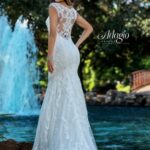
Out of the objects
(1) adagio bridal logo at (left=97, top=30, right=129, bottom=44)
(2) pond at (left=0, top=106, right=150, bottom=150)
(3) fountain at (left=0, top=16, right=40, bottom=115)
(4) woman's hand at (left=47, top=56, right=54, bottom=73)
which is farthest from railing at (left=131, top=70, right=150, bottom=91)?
(4) woman's hand at (left=47, top=56, right=54, bottom=73)

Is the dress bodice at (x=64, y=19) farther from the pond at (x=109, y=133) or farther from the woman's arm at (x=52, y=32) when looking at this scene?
the pond at (x=109, y=133)

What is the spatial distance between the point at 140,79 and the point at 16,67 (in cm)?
1069

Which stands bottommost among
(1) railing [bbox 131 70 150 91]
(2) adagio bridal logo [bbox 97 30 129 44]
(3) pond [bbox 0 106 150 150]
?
(3) pond [bbox 0 106 150 150]

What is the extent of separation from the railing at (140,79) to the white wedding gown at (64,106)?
2343 cm

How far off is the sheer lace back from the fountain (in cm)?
1292

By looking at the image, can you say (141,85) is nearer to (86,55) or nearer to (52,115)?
(86,55)

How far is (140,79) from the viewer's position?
29.2 m

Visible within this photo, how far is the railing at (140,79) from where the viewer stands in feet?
95.7

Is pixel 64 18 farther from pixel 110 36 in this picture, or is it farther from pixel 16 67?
pixel 110 36

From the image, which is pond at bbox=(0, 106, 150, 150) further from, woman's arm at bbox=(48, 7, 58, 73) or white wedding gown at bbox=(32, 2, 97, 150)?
woman's arm at bbox=(48, 7, 58, 73)

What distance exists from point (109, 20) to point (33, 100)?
898 centimetres

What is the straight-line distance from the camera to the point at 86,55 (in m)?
34.3

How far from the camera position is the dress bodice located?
18.7ft

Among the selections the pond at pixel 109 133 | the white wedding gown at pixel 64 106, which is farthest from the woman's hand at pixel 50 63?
the pond at pixel 109 133
